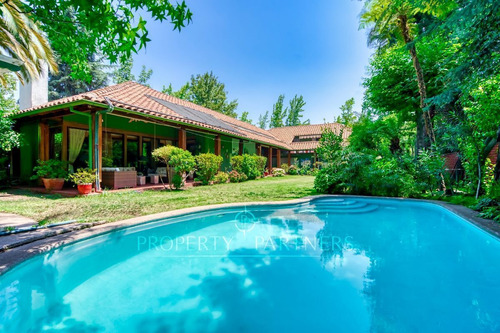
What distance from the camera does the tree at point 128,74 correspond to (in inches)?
1207

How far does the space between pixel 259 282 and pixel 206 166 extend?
9.24 meters

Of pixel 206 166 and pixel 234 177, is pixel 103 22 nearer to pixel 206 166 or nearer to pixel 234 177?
pixel 206 166

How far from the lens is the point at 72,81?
26.8 metres

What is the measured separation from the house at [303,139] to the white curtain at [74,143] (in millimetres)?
19385

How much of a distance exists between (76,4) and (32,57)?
992cm

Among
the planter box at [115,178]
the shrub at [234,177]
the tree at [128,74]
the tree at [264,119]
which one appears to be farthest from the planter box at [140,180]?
the tree at [264,119]

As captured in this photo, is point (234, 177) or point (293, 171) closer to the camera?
point (234, 177)

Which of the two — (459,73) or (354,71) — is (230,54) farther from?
(459,73)

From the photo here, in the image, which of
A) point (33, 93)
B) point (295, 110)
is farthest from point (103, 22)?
point (295, 110)

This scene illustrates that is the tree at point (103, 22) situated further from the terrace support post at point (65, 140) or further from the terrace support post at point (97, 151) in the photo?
the terrace support post at point (65, 140)

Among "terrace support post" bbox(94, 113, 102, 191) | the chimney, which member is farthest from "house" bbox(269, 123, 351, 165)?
the chimney

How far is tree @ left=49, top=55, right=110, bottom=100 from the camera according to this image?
26.1 meters

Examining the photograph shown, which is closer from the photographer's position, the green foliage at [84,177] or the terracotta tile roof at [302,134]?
the green foliage at [84,177]

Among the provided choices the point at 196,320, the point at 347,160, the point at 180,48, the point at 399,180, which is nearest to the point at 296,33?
the point at 180,48
